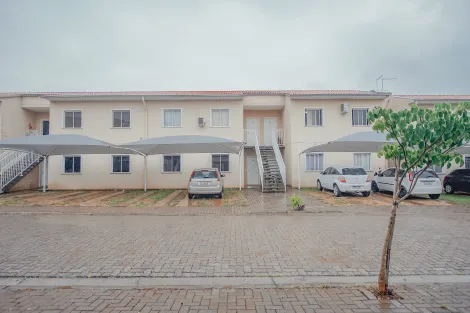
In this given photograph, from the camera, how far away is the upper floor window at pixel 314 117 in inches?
724

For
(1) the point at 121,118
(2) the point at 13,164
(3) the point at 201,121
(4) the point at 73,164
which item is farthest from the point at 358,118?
(2) the point at 13,164

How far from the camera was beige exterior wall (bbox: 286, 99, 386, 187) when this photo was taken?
1817 cm

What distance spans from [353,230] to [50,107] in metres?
19.5

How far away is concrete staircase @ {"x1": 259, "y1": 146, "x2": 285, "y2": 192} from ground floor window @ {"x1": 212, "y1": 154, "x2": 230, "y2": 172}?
246 centimetres

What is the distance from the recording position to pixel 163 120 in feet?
59.3

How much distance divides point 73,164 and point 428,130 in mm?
19765

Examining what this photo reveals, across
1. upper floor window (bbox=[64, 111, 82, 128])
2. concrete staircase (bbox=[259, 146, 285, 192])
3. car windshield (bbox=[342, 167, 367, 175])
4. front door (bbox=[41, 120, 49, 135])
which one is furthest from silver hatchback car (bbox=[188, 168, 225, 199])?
front door (bbox=[41, 120, 49, 135])

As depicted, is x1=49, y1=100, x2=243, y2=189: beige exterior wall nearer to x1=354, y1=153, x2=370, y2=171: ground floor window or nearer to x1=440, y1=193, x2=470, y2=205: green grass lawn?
x1=354, y1=153, x2=370, y2=171: ground floor window

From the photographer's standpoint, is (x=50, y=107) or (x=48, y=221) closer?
(x=48, y=221)

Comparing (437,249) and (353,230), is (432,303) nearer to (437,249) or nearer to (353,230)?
(437,249)

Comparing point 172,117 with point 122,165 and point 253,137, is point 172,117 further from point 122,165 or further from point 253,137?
point 253,137

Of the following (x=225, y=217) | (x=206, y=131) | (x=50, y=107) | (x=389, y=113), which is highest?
(x=50, y=107)

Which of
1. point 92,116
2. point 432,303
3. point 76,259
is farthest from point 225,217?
point 92,116

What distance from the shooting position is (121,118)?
1805cm
